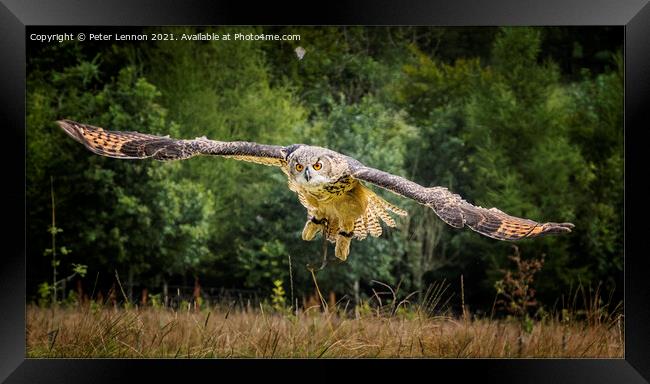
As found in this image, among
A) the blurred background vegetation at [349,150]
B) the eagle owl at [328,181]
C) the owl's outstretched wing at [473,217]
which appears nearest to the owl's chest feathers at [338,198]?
the eagle owl at [328,181]

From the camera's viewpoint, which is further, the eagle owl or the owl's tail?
the owl's tail

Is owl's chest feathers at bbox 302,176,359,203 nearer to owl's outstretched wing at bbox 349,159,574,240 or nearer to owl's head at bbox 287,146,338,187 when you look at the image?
owl's head at bbox 287,146,338,187

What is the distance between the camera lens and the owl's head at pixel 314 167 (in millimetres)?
5168

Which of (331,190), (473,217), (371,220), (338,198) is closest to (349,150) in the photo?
(371,220)

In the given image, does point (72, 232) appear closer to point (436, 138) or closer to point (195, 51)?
point (195, 51)

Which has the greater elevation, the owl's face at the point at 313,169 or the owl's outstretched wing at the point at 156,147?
the owl's outstretched wing at the point at 156,147

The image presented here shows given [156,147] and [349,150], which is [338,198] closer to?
[156,147]

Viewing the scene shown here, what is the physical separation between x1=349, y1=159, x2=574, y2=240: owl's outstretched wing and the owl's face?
26.3 inches

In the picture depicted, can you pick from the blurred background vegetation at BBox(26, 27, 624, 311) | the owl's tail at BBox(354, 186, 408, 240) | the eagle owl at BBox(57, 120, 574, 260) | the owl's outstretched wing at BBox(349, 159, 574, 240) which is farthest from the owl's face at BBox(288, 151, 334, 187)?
the blurred background vegetation at BBox(26, 27, 624, 311)

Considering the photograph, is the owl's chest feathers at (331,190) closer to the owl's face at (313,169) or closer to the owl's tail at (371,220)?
the owl's face at (313,169)

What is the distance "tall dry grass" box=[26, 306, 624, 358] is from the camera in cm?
589

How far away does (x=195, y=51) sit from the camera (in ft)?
24.8

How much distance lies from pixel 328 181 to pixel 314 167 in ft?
0.43
